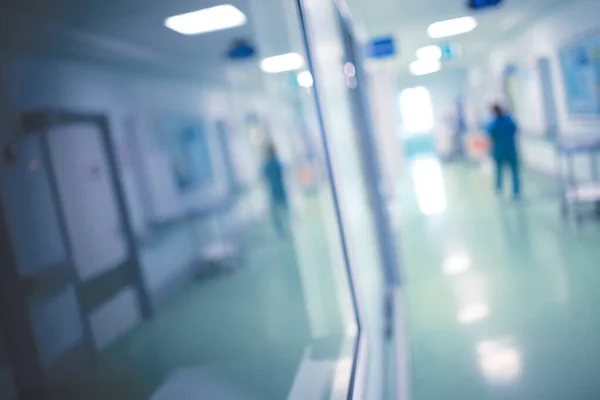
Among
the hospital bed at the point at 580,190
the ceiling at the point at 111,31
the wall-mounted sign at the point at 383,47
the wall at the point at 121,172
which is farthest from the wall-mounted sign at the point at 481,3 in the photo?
the wall at the point at 121,172

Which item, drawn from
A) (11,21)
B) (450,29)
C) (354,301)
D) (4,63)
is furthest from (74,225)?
(450,29)

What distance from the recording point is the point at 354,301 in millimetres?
2631

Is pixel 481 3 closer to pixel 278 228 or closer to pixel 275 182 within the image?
pixel 275 182

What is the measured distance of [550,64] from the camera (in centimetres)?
877

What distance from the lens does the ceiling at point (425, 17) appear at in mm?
6453

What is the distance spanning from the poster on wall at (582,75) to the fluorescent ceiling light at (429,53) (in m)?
3.27

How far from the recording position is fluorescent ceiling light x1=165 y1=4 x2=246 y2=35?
200 inches

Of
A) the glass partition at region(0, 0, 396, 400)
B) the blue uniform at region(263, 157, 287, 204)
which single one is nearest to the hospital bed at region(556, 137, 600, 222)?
the glass partition at region(0, 0, 396, 400)

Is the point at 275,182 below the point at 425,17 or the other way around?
below

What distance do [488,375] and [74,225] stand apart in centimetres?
431

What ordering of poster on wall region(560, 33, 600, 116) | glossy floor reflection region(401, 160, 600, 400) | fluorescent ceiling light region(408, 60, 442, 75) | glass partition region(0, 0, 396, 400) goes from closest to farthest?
glossy floor reflection region(401, 160, 600, 400) → glass partition region(0, 0, 396, 400) → poster on wall region(560, 33, 600, 116) → fluorescent ceiling light region(408, 60, 442, 75)

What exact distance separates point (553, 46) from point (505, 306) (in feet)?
19.9

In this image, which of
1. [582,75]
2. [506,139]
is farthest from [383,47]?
[582,75]

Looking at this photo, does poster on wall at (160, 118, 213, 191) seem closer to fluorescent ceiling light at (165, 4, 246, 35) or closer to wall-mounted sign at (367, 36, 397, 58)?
fluorescent ceiling light at (165, 4, 246, 35)
